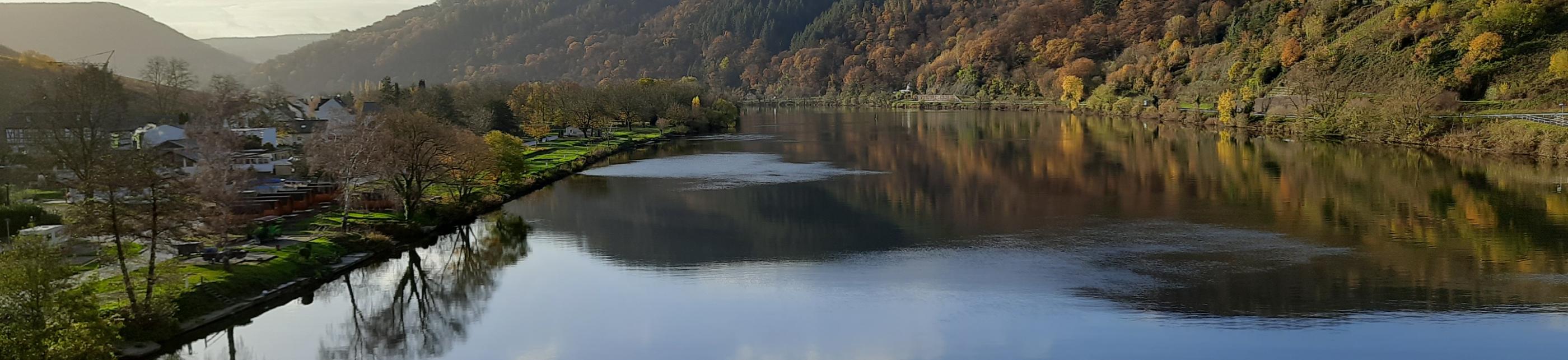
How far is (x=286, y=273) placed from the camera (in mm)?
23703

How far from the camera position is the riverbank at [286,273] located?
19781 millimetres

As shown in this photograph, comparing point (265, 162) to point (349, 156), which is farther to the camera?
point (265, 162)

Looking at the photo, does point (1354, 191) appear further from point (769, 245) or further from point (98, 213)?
point (98, 213)

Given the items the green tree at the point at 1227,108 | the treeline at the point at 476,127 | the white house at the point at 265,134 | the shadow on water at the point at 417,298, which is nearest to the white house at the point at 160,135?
the white house at the point at 265,134

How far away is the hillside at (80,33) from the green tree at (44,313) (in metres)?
180

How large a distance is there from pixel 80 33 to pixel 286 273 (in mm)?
198229

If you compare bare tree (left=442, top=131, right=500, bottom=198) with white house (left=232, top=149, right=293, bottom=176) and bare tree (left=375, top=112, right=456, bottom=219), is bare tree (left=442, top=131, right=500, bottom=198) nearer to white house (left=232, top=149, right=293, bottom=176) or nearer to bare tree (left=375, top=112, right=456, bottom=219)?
bare tree (left=375, top=112, right=456, bottom=219)

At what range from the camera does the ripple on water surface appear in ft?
150

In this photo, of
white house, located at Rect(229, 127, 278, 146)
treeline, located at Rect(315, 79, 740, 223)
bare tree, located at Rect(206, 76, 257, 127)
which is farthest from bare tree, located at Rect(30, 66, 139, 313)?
treeline, located at Rect(315, 79, 740, 223)

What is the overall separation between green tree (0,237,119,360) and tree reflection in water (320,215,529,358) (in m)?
4.73

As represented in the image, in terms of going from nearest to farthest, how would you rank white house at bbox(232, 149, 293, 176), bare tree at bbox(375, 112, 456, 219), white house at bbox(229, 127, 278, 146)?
bare tree at bbox(375, 112, 456, 219), white house at bbox(232, 149, 293, 176), white house at bbox(229, 127, 278, 146)

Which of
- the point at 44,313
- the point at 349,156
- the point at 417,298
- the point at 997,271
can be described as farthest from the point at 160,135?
the point at 997,271

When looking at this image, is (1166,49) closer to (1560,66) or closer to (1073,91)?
(1073,91)

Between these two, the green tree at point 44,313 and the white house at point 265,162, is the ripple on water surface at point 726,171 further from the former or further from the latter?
the green tree at point 44,313
